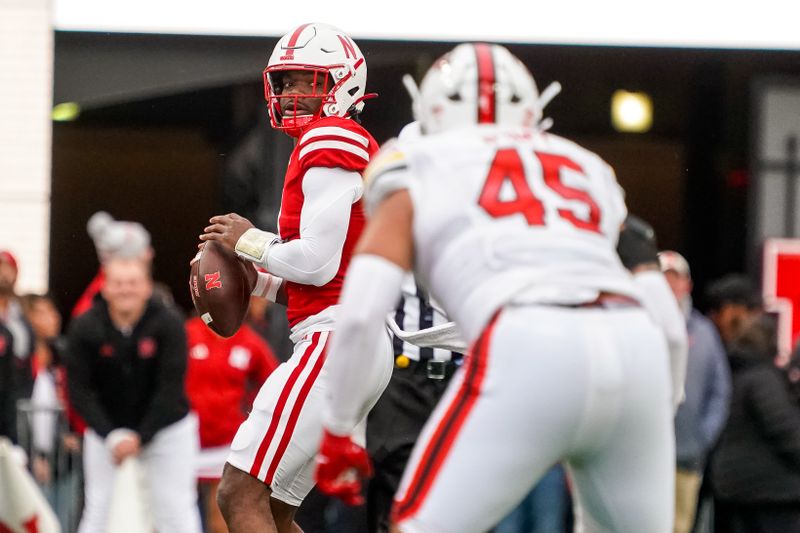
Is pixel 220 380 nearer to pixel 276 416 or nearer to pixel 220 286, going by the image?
pixel 220 286

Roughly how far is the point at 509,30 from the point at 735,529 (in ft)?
17.4

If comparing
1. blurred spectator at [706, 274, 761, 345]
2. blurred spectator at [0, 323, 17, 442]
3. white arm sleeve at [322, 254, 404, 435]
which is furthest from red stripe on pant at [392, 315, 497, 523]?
blurred spectator at [706, 274, 761, 345]

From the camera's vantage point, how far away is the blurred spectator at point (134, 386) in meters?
8.41

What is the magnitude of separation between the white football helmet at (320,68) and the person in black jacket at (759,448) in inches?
136

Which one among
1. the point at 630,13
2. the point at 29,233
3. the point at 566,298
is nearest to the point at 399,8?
the point at 630,13

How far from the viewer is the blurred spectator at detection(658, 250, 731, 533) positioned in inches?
363

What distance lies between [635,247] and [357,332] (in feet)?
2.84

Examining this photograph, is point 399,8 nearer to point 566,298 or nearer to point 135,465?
point 135,465

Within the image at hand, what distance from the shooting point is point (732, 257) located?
13086 millimetres

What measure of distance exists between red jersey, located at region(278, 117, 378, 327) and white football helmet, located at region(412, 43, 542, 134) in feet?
2.96

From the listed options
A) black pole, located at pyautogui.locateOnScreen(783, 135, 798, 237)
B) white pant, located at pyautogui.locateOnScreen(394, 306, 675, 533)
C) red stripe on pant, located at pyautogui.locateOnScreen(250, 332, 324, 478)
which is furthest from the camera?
black pole, located at pyautogui.locateOnScreen(783, 135, 798, 237)

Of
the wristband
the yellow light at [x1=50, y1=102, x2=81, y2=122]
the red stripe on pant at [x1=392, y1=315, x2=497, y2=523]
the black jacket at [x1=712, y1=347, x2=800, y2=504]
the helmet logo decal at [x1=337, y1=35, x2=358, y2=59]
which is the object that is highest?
the helmet logo decal at [x1=337, y1=35, x2=358, y2=59]

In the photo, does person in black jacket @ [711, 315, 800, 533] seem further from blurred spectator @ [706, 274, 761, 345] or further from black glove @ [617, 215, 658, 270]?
black glove @ [617, 215, 658, 270]

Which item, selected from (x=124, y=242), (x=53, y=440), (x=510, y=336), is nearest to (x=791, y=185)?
(x=124, y=242)
